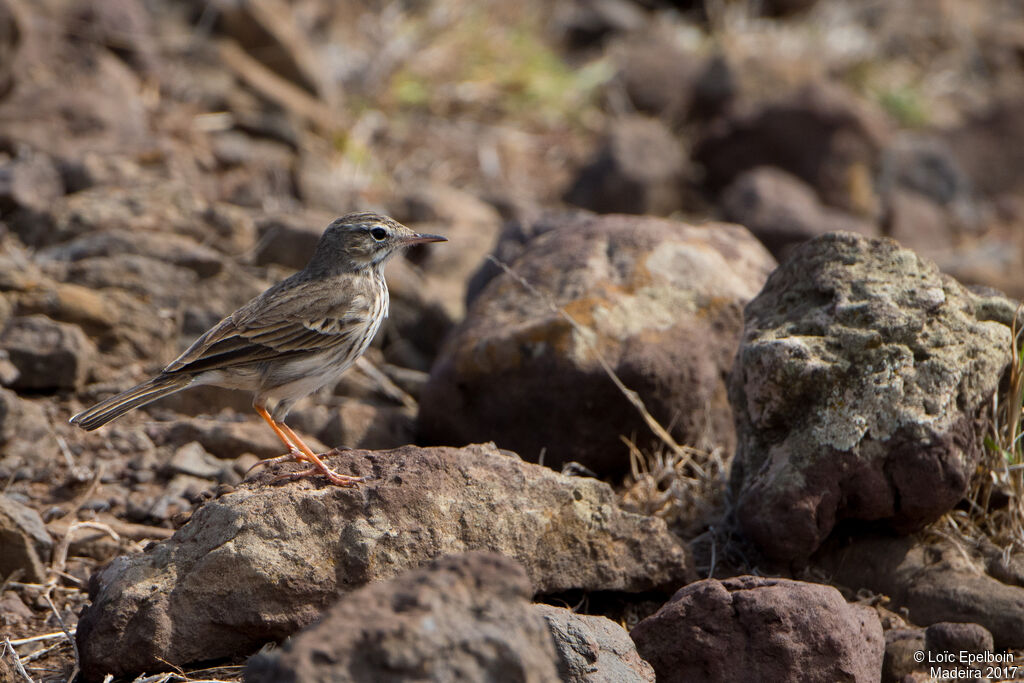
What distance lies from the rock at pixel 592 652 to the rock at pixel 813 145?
9.10m

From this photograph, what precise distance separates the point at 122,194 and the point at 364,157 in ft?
11.7

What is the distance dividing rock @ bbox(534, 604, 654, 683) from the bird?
181 cm

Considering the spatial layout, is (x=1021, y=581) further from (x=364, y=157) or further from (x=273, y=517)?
(x=364, y=157)

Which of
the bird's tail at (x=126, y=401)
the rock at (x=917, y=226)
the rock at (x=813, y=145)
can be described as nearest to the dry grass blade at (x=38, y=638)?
the bird's tail at (x=126, y=401)

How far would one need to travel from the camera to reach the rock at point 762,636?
4.31 meters

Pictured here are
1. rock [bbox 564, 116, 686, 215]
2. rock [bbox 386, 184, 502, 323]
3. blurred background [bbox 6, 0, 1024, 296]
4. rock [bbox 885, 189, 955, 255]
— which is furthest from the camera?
rock [bbox 885, 189, 955, 255]

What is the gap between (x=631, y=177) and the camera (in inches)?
466

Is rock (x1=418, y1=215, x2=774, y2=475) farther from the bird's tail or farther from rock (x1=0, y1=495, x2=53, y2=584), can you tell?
rock (x1=0, y1=495, x2=53, y2=584)

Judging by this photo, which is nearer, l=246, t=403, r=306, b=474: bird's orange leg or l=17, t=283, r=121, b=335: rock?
l=246, t=403, r=306, b=474: bird's orange leg

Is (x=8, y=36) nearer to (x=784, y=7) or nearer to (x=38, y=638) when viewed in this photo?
(x=38, y=638)

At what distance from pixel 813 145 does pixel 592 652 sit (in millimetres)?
9760

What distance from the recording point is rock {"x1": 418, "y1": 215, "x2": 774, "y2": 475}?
6270mm

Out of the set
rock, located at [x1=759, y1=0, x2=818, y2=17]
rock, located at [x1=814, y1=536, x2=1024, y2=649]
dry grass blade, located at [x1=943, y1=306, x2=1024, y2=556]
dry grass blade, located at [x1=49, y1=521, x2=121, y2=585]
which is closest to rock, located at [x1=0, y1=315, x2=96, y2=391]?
dry grass blade, located at [x1=49, y1=521, x2=121, y2=585]

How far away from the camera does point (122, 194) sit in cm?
887
